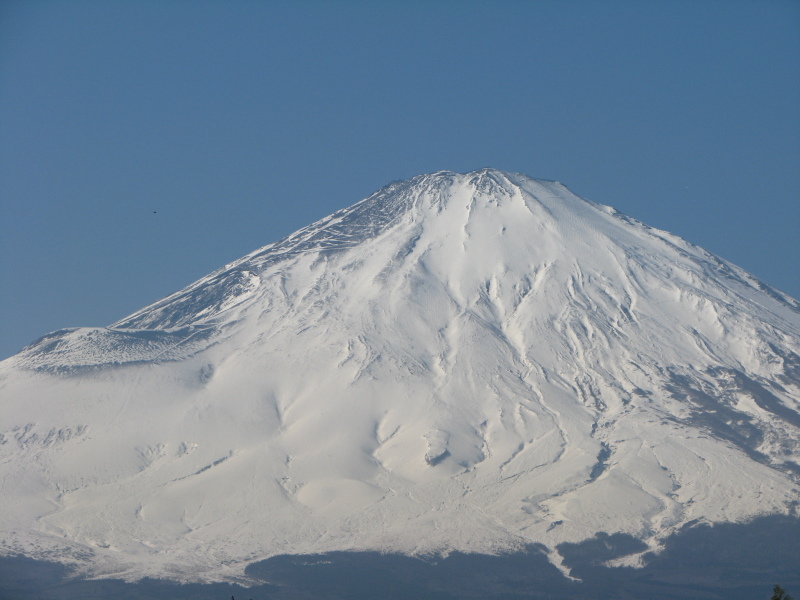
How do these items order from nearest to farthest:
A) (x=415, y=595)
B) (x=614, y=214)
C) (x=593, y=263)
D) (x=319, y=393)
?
(x=415, y=595)
(x=319, y=393)
(x=593, y=263)
(x=614, y=214)

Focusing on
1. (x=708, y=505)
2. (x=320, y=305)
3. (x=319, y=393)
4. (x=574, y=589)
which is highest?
(x=320, y=305)

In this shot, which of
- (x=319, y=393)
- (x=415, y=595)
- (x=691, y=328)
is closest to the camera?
(x=415, y=595)

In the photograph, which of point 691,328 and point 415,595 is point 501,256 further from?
point 415,595

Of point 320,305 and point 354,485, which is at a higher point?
point 320,305

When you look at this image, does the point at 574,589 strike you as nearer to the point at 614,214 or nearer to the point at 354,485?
the point at 354,485

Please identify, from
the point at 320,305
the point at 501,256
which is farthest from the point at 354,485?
the point at 501,256

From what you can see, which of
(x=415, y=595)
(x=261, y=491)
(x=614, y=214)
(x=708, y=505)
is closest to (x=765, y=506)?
(x=708, y=505)

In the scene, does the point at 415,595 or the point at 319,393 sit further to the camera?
the point at 319,393
